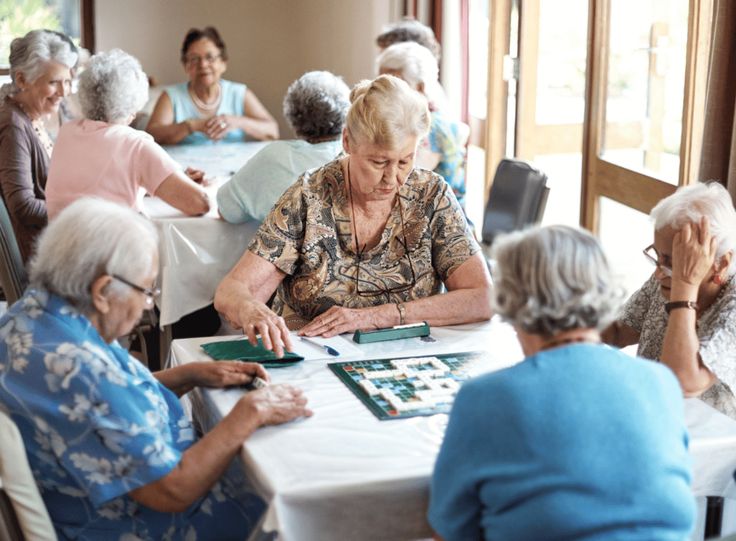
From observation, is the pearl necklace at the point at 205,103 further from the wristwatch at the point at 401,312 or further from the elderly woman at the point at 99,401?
the elderly woman at the point at 99,401

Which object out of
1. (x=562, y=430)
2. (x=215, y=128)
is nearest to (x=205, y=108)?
(x=215, y=128)

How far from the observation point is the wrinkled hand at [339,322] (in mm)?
2328

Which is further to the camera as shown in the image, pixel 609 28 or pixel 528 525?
pixel 609 28

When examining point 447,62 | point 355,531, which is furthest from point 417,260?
point 447,62

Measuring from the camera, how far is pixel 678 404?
1471 millimetres

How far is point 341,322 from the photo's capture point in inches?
92.1

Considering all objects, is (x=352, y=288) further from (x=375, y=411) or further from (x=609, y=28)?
(x=609, y=28)

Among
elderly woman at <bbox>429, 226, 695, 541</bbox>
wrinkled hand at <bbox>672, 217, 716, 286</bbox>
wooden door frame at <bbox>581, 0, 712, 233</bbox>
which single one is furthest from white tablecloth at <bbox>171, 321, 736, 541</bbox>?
wooden door frame at <bbox>581, 0, 712, 233</bbox>

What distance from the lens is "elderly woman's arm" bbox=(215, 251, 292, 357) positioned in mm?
2188

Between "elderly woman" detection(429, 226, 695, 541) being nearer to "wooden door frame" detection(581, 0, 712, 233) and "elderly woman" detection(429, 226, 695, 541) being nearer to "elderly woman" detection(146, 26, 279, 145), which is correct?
"wooden door frame" detection(581, 0, 712, 233)

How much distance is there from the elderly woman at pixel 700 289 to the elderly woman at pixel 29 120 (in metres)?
2.47

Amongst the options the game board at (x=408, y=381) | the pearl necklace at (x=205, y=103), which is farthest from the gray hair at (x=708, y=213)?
the pearl necklace at (x=205, y=103)

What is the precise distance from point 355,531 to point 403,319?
880mm

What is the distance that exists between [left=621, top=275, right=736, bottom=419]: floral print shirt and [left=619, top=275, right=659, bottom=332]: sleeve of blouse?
0.12 feet
